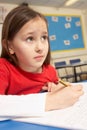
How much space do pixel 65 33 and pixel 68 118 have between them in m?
5.33

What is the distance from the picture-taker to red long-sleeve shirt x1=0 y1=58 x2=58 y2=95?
62cm

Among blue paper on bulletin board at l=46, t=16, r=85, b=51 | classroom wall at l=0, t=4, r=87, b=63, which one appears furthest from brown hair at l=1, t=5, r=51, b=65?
blue paper on bulletin board at l=46, t=16, r=85, b=51

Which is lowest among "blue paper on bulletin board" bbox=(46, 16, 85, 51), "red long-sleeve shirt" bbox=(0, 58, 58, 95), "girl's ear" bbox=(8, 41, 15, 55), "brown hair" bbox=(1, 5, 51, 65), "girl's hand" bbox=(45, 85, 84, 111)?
"blue paper on bulletin board" bbox=(46, 16, 85, 51)

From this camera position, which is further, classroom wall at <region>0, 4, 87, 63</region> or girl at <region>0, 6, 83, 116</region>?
classroom wall at <region>0, 4, 87, 63</region>

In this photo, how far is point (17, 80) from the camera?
25.4 inches

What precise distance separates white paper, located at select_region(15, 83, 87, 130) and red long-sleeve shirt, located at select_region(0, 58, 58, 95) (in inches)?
7.3

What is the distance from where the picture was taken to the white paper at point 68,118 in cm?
37

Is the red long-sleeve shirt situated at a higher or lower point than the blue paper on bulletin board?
higher

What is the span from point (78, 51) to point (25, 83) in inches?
210

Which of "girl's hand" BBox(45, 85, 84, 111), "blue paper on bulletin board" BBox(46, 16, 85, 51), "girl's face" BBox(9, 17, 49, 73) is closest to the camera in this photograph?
"girl's hand" BBox(45, 85, 84, 111)

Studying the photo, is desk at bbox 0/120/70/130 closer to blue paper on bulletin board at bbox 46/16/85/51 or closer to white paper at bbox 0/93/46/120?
white paper at bbox 0/93/46/120

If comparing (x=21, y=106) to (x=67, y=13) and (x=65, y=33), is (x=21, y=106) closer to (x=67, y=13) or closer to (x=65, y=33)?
(x=65, y=33)

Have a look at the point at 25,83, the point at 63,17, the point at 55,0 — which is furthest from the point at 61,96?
the point at 63,17

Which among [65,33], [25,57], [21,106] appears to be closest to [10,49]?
[25,57]
